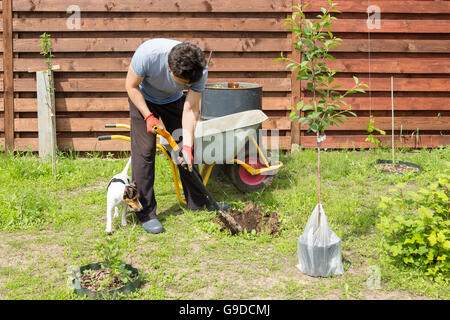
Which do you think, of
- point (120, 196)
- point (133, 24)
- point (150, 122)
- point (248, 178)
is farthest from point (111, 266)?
point (133, 24)

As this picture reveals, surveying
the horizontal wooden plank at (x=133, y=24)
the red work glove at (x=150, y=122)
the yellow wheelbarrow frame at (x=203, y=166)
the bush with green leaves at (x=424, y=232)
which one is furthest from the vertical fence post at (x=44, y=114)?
the bush with green leaves at (x=424, y=232)

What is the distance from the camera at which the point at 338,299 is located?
280cm

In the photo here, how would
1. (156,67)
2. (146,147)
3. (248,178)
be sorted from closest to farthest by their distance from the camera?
(156,67) → (146,147) → (248,178)

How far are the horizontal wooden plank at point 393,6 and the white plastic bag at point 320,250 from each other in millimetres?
3379

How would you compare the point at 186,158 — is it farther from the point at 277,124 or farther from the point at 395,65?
the point at 395,65

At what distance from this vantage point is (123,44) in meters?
5.67

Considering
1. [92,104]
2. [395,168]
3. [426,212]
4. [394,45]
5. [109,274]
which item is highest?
[394,45]

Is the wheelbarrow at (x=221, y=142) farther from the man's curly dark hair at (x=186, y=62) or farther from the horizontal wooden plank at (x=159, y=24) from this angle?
the horizontal wooden plank at (x=159, y=24)

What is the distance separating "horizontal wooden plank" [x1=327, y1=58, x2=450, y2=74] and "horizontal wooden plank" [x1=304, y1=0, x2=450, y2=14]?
1.85 ft

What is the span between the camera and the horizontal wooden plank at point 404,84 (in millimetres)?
5848

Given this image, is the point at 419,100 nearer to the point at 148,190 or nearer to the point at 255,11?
the point at 255,11

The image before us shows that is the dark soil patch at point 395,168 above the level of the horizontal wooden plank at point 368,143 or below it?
below

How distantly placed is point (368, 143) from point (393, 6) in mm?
1637

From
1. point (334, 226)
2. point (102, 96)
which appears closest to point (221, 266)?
point (334, 226)
